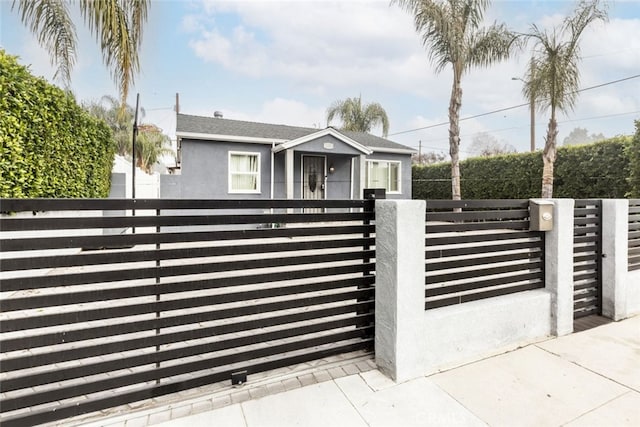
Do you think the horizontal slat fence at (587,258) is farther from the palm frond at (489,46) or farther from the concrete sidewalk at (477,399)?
the palm frond at (489,46)

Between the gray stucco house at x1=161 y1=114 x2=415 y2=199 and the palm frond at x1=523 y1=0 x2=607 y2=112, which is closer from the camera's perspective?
the palm frond at x1=523 y1=0 x2=607 y2=112

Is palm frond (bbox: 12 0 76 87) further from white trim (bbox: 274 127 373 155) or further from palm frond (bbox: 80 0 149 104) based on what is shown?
white trim (bbox: 274 127 373 155)

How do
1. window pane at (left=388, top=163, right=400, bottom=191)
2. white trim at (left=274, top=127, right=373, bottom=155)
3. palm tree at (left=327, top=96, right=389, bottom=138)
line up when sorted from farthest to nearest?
palm tree at (left=327, top=96, right=389, bottom=138), window pane at (left=388, top=163, right=400, bottom=191), white trim at (left=274, top=127, right=373, bottom=155)

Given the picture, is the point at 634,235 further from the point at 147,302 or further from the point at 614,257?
the point at 147,302

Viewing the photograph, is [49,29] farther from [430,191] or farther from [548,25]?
[430,191]

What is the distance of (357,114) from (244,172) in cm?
1379

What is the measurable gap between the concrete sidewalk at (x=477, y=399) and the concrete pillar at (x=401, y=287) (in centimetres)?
17

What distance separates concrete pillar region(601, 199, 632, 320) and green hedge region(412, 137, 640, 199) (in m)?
5.41

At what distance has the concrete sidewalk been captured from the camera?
2061 mm

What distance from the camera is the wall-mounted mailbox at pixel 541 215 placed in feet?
10.7

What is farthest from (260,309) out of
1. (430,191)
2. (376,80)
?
(376,80)

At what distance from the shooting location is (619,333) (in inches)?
133

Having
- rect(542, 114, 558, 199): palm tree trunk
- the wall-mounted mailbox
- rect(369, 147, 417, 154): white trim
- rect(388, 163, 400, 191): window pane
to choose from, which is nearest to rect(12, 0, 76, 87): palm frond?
the wall-mounted mailbox

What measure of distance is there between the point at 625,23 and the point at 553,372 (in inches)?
461
